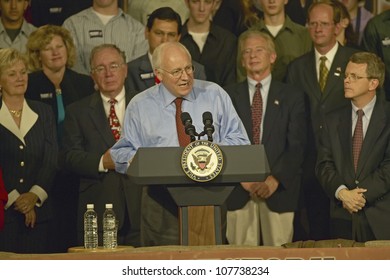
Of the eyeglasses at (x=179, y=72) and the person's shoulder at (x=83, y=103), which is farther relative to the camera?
the person's shoulder at (x=83, y=103)

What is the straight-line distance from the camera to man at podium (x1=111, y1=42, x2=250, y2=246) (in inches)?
268

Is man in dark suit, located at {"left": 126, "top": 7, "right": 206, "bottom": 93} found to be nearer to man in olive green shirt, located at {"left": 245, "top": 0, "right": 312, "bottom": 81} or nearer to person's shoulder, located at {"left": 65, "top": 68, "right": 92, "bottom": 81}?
person's shoulder, located at {"left": 65, "top": 68, "right": 92, "bottom": 81}

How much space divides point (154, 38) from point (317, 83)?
1.22m

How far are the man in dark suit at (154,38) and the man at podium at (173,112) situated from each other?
142 centimetres

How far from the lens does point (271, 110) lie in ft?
27.0

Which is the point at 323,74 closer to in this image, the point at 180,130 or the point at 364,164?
the point at 364,164

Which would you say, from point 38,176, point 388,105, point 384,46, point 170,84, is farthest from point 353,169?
point 38,176

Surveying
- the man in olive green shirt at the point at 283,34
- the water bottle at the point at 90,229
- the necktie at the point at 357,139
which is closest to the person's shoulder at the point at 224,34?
the man in olive green shirt at the point at 283,34

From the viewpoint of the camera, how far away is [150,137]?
6.85m

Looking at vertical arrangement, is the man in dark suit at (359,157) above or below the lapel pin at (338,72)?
below

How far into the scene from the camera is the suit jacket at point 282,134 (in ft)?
26.9

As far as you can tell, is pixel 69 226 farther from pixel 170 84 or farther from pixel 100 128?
pixel 170 84

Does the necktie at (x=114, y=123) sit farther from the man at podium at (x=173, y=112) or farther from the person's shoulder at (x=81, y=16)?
the man at podium at (x=173, y=112)

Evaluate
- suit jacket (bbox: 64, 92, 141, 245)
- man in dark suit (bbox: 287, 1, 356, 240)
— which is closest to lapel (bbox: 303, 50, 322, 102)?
man in dark suit (bbox: 287, 1, 356, 240)
